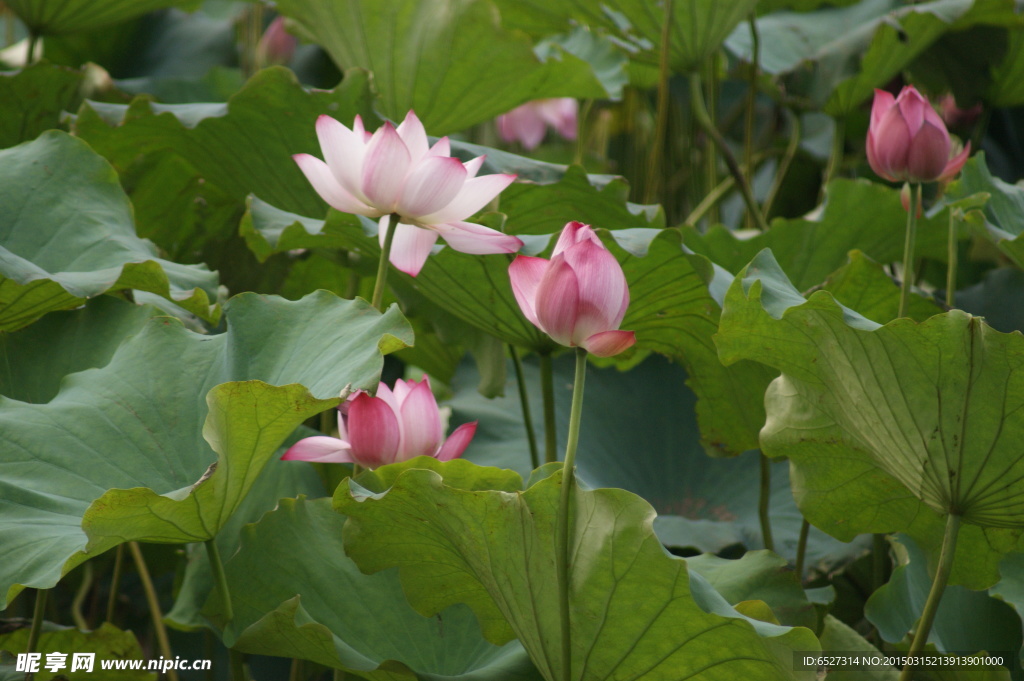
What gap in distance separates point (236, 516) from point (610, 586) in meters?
0.42

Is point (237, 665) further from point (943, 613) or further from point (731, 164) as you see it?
point (731, 164)

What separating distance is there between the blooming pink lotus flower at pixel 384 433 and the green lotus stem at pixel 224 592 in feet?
0.30

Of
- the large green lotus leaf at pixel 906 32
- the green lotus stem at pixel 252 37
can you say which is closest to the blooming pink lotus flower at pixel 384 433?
the large green lotus leaf at pixel 906 32

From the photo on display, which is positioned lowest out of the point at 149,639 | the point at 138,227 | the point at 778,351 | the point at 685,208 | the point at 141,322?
the point at 149,639

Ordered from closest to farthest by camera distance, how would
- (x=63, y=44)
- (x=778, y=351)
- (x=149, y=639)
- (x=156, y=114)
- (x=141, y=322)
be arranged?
1. (x=778, y=351)
2. (x=141, y=322)
3. (x=156, y=114)
4. (x=149, y=639)
5. (x=63, y=44)

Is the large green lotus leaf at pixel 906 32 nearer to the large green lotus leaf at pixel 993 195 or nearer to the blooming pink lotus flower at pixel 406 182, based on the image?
the large green lotus leaf at pixel 993 195

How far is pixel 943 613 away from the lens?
2.94ft

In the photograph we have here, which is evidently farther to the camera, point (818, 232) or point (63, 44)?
point (63, 44)

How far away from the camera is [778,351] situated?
74 cm

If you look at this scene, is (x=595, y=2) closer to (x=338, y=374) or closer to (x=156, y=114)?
(x=156, y=114)

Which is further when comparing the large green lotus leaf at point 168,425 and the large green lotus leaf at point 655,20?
the large green lotus leaf at point 655,20

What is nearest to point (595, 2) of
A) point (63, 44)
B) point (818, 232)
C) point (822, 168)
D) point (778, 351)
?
point (818, 232)

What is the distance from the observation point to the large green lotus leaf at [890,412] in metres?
0.65

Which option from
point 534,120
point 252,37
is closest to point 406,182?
point 534,120
